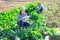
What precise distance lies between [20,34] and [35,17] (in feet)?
3.53

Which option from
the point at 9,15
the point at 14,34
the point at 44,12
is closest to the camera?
the point at 14,34

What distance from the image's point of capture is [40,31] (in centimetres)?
1080

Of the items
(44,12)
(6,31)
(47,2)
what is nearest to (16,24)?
(6,31)

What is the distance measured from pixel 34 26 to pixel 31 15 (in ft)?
2.02

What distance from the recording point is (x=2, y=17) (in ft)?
38.1

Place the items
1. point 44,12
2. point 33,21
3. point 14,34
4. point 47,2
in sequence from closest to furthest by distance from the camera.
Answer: point 14,34, point 33,21, point 44,12, point 47,2

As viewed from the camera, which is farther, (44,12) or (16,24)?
(44,12)

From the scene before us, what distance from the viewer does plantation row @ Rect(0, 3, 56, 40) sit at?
34.1 feet

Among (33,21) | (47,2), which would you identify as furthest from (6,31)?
(47,2)

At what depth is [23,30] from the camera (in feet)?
34.2

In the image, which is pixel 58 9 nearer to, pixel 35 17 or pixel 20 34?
pixel 35 17

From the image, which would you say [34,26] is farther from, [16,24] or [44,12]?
[44,12]

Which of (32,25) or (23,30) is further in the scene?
(32,25)

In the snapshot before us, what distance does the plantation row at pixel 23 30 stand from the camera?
10.4 meters
